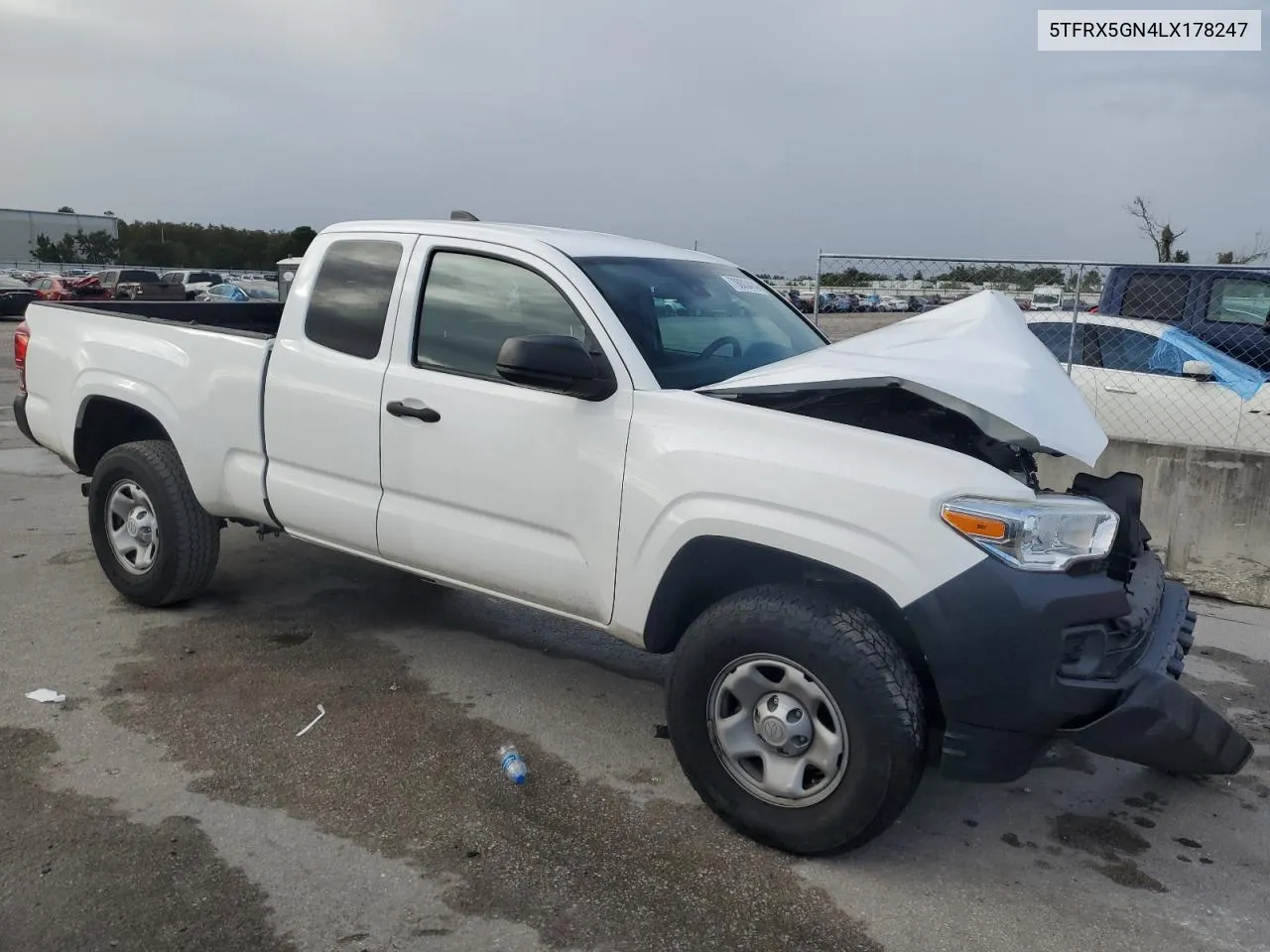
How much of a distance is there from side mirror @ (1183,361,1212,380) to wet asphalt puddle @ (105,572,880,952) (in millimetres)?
5978

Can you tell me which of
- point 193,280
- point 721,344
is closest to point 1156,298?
point 721,344

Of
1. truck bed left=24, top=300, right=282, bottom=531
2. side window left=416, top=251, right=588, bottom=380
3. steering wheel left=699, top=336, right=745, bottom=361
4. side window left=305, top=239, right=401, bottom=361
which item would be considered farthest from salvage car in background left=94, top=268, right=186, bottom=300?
steering wheel left=699, top=336, right=745, bottom=361

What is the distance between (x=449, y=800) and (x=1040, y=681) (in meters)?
1.96

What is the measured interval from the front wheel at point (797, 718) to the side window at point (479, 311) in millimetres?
1306

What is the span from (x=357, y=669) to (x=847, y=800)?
248 centimetres

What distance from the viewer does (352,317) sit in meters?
4.41

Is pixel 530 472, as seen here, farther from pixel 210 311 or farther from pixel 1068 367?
pixel 1068 367

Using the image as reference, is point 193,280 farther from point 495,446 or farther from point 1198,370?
point 495,446

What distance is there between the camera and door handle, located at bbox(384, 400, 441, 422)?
4.01 m

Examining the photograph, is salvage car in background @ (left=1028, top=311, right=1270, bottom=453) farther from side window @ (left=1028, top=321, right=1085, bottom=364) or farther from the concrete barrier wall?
the concrete barrier wall

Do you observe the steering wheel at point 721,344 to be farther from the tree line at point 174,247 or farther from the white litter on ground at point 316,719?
the tree line at point 174,247

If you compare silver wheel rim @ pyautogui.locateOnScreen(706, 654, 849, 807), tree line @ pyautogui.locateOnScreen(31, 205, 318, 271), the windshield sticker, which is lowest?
silver wheel rim @ pyautogui.locateOnScreen(706, 654, 849, 807)

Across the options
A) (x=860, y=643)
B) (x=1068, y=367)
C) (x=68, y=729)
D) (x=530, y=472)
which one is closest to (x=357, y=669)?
(x=68, y=729)

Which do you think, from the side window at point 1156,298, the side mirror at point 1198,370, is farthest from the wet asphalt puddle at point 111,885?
the side window at point 1156,298
